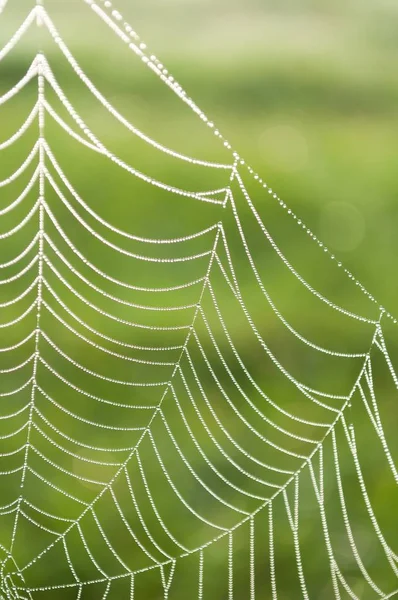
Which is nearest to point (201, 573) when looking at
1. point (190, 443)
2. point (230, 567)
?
point (230, 567)

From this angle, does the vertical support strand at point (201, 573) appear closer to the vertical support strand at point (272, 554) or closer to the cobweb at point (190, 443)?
the cobweb at point (190, 443)

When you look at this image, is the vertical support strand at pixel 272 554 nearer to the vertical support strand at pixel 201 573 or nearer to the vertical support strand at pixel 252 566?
the vertical support strand at pixel 252 566

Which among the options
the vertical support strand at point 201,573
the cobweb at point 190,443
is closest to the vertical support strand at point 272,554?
the cobweb at point 190,443

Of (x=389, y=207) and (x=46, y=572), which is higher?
(x=389, y=207)

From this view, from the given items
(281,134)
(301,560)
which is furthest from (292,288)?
(281,134)

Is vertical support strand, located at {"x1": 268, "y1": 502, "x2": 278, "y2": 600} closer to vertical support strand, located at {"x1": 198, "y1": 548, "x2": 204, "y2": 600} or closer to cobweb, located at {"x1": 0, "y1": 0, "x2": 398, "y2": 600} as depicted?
cobweb, located at {"x1": 0, "y1": 0, "x2": 398, "y2": 600}

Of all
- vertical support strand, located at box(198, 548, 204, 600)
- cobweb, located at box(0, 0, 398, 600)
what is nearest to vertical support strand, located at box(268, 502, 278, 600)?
cobweb, located at box(0, 0, 398, 600)

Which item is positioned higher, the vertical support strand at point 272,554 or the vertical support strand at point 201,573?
the vertical support strand at point 272,554

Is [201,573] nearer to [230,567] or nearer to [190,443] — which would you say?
[230,567]

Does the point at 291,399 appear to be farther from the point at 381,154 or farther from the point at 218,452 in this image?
the point at 381,154
